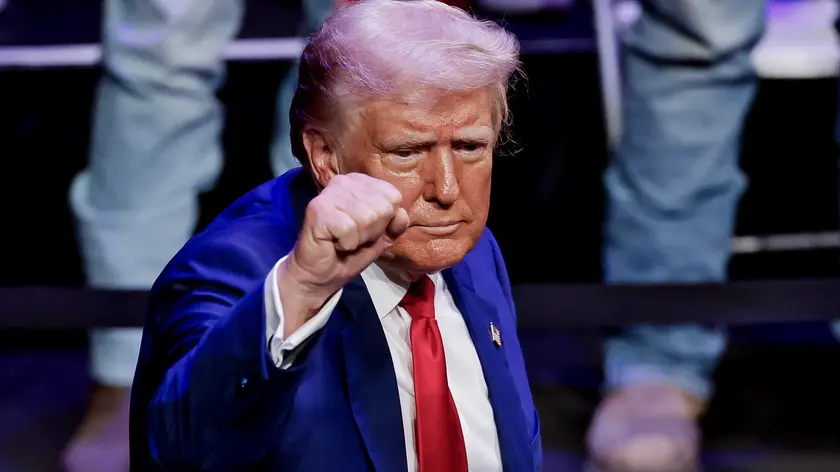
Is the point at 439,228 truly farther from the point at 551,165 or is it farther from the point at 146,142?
the point at 551,165

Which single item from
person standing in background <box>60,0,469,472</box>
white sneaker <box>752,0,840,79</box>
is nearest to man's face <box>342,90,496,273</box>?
person standing in background <box>60,0,469,472</box>

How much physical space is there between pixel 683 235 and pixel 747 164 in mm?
725

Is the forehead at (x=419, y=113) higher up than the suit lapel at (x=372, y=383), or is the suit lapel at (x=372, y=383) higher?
the forehead at (x=419, y=113)

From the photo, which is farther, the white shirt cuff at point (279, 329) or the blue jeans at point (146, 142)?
the blue jeans at point (146, 142)

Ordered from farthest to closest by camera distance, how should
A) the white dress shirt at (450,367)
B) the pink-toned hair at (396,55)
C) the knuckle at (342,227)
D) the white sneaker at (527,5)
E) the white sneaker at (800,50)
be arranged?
the white sneaker at (527,5) → the white sneaker at (800,50) → the white dress shirt at (450,367) → the pink-toned hair at (396,55) → the knuckle at (342,227)

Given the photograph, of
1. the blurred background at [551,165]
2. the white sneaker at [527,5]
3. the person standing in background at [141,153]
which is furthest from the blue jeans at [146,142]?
the white sneaker at [527,5]

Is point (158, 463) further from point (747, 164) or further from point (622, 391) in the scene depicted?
point (747, 164)

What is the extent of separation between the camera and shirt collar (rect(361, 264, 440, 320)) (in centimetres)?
109

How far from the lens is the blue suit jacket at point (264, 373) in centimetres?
87

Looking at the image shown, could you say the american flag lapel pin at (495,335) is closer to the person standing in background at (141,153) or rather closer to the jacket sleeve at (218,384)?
the jacket sleeve at (218,384)

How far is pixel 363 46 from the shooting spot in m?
0.99

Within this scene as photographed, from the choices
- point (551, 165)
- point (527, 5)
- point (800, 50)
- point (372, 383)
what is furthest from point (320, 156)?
point (527, 5)

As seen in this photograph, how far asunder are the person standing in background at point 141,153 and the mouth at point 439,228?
111 cm

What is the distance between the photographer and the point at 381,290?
43.3 inches
